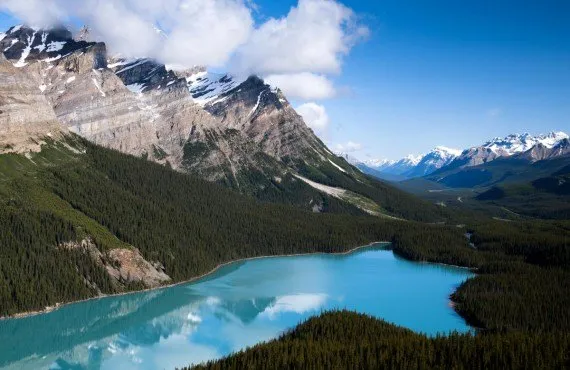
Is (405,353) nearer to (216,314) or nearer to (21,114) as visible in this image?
(216,314)

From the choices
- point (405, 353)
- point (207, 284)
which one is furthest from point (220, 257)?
point (405, 353)

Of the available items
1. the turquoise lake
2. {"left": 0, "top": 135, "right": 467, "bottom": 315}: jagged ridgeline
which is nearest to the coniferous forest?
{"left": 0, "top": 135, "right": 467, "bottom": 315}: jagged ridgeline

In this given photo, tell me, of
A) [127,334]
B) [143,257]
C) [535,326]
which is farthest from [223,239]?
[535,326]

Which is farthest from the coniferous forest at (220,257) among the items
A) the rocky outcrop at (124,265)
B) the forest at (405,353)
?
the rocky outcrop at (124,265)

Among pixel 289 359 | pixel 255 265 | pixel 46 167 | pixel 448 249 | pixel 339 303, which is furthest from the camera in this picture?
pixel 448 249

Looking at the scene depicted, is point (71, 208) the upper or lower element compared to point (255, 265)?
upper

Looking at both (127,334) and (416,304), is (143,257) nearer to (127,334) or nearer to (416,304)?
(127,334)

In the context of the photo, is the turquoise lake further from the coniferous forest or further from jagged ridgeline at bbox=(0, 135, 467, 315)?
the coniferous forest

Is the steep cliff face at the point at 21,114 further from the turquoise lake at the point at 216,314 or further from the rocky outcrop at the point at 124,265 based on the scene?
the turquoise lake at the point at 216,314
